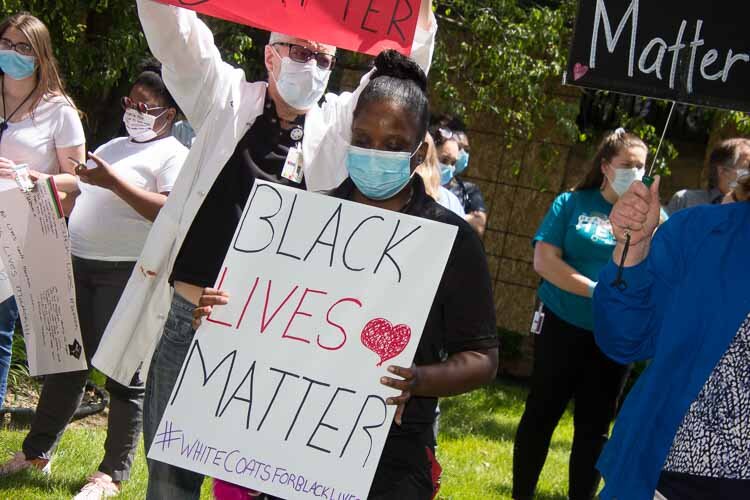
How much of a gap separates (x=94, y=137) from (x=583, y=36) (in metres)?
6.19

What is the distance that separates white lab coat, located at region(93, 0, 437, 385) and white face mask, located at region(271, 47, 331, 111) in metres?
0.09

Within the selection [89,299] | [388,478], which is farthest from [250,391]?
[89,299]

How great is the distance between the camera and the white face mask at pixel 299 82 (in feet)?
10.9

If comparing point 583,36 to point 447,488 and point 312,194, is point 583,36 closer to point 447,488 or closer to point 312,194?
point 312,194

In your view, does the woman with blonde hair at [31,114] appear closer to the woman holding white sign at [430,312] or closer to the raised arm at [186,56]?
the raised arm at [186,56]

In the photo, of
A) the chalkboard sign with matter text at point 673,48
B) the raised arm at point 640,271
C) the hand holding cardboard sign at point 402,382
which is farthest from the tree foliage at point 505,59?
the hand holding cardboard sign at point 402,382

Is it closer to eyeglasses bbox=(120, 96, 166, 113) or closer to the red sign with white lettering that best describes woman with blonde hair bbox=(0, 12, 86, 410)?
Result: eyeglasses bbox=(120, 96, 166, 113)

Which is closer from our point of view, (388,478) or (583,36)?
(388,478)

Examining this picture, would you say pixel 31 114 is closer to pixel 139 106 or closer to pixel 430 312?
pixel 139 106

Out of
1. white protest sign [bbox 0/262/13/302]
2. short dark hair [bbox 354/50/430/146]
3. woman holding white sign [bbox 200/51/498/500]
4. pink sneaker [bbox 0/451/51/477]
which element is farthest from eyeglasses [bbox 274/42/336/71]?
pink sneaker [bbox 0/451/51/477]

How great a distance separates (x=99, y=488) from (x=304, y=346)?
2476 mm

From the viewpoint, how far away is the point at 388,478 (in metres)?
2.62

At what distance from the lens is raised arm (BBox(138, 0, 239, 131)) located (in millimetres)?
3158

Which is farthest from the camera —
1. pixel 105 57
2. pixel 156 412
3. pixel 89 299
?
pixel 105 57
